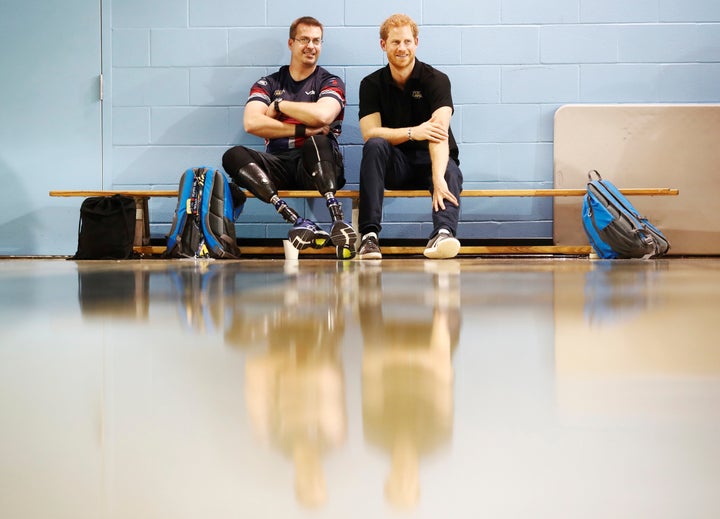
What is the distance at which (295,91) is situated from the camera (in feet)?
12.8

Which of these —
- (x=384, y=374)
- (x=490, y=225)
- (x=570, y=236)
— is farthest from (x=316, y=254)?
(x=384, y=374)

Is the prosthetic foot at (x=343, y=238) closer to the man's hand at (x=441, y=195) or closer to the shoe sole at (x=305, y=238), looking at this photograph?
the shoe sole at (x=305, y=238)

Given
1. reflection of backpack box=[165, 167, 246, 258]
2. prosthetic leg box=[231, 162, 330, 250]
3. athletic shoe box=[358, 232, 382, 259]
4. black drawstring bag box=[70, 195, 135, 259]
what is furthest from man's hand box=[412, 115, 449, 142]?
black drawstring bag box=[70, 195, 135, 259]

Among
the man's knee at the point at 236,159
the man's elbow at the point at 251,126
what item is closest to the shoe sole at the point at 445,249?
the man's knee at the point at 236,159

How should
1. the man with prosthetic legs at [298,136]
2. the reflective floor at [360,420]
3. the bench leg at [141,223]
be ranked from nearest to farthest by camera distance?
the reflective floor at [360,420] → the man with prosthetic legs at [298,136] → the bench leg at [141,223]

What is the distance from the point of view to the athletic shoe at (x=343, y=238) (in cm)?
320

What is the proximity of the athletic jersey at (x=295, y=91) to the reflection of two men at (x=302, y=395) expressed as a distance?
3.09 meters

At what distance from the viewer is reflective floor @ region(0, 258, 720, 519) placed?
9.7 inches

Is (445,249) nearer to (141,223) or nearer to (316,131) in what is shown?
(316,131)

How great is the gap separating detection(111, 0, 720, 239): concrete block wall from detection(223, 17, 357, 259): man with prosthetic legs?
1.19 feet

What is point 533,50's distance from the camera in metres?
4.23

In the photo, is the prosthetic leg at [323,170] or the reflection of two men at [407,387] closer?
the reflection of two men at [407,387]

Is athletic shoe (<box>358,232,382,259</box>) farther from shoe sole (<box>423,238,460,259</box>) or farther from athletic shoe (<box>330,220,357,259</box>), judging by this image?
shoe sole (<box>423,238,460,259</box>)

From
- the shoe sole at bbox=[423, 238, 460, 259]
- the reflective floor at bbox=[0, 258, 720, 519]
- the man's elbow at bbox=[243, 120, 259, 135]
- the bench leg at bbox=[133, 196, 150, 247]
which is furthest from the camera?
the bench leg at bbox=[133, 196, 150, 247]
